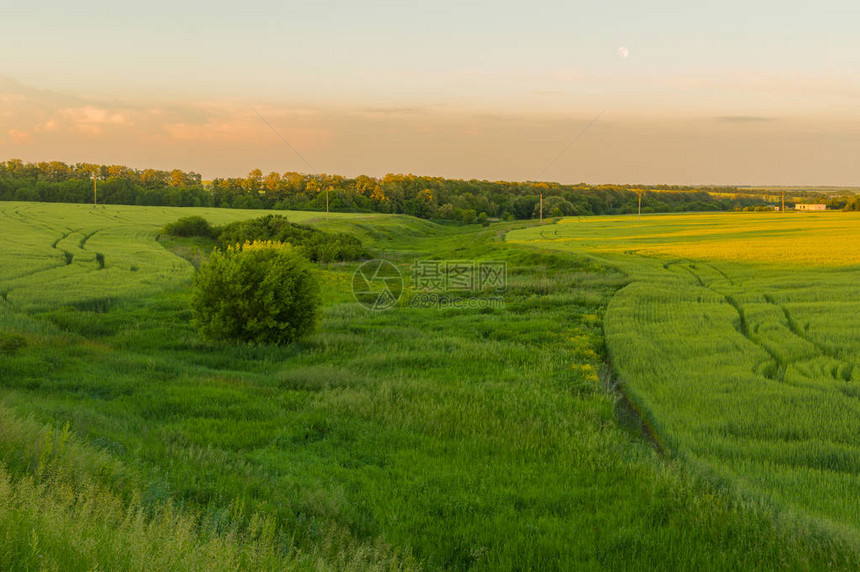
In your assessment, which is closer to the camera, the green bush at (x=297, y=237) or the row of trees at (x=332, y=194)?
the green bush at (x=297, y=237)

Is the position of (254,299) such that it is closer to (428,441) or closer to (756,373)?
(428,441)

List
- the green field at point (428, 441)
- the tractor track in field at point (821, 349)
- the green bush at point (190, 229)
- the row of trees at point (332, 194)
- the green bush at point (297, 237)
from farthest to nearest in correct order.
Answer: the row of trees at point (332, 194) → the green bush at point (190, 229) → the green bush at point (297, 237) → the tractor track in field at point (821, 349) → the green field at point (428, 441)

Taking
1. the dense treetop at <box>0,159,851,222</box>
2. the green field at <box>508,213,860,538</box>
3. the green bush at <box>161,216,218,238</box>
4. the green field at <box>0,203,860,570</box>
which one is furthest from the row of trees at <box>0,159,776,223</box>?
the green field at <box>0,203,860,570</box>

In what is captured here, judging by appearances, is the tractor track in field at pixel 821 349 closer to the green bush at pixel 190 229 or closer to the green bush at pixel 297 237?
the green bush at pixel 297 237

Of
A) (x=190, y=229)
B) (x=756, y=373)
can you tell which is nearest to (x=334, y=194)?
(x=190, y=229)

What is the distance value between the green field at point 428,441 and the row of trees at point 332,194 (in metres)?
73.2

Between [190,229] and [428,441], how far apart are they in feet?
178

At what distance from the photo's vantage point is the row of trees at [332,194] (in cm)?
9938

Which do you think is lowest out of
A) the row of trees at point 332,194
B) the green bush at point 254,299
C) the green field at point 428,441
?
the green field at point 428,441

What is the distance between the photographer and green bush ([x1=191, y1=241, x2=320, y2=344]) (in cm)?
1681

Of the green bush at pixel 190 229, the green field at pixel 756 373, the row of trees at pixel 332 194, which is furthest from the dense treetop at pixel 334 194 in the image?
the green field at pixel 756 373

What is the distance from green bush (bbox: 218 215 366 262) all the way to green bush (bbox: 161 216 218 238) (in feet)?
12.7

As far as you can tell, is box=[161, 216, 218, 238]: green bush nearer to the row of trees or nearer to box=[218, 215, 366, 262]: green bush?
box=[218, 215, 366, 262]: green bush

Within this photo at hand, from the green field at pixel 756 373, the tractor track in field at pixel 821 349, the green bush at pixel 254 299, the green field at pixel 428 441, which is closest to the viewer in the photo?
the green field at pixel 428 441
